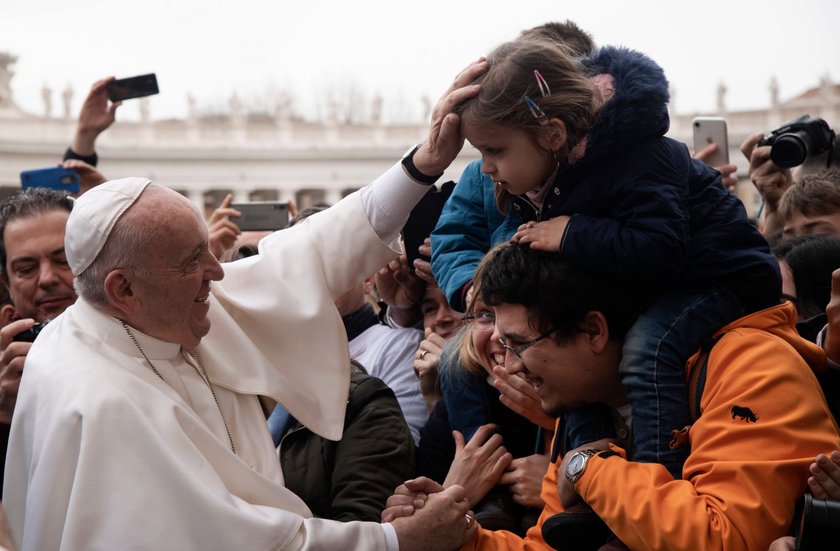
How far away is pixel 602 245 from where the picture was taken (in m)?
3.01

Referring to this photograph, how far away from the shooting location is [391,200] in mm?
3885

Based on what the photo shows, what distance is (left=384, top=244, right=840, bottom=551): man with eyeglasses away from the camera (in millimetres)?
2674

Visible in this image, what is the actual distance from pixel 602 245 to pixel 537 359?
0.40 meters

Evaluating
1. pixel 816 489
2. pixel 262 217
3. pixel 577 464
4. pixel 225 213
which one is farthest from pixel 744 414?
pixel 262 217

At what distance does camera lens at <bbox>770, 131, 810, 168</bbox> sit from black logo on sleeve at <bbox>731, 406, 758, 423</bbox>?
2688 mm

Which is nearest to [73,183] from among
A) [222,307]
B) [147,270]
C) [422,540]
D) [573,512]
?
[222,307]

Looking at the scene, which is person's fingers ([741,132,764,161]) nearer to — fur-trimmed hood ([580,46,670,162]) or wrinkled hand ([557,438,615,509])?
fur-trimmed hood ([580,46,670,162])

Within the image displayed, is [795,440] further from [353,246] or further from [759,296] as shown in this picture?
[353,246]

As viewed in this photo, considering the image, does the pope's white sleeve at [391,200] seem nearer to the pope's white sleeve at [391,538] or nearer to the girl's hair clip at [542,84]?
the girl's hair clip at [542,84]

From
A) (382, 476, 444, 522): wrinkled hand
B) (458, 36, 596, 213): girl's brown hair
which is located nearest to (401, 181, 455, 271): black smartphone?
(382, 476, 444, 522): wrinkled hand

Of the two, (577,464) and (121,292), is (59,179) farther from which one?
(577,464)

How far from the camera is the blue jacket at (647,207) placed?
3.01 m

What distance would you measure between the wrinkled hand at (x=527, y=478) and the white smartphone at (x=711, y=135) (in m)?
2.13

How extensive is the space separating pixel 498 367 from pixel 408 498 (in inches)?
21.2
